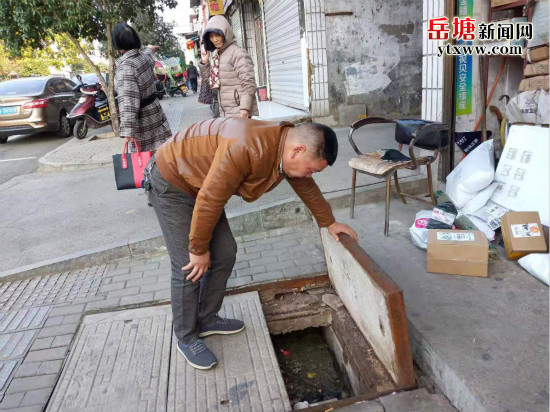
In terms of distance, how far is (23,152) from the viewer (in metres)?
9.90

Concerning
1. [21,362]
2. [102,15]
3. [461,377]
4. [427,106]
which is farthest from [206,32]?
[102,15]

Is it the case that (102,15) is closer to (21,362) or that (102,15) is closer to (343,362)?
(21,362)

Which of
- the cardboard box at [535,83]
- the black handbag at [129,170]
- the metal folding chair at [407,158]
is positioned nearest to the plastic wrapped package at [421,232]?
the metal folding chair at [407,158]

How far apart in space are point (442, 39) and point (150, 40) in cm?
2695

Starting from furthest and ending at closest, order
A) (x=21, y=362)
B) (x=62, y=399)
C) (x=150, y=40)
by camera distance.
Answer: (x=150, y=40) < (x=21, y=362) < (x=62, y=399)

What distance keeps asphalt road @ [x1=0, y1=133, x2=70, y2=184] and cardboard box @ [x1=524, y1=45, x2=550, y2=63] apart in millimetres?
7703

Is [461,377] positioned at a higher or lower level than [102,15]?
lower

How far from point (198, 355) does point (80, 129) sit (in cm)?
930

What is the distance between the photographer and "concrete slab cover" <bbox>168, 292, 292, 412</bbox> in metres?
2.12

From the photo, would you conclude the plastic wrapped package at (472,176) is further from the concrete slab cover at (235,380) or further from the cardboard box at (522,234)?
the concrete slab cover at (235,380)

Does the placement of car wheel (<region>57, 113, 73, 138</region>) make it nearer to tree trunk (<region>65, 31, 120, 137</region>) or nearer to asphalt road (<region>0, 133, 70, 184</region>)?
asphalt road (<region>0, 133, 70, 184</region>)

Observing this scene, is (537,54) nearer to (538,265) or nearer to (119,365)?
(538,265)

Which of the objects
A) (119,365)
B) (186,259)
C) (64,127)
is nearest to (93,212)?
(119,365)

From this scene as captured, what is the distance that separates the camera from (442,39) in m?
4.04
